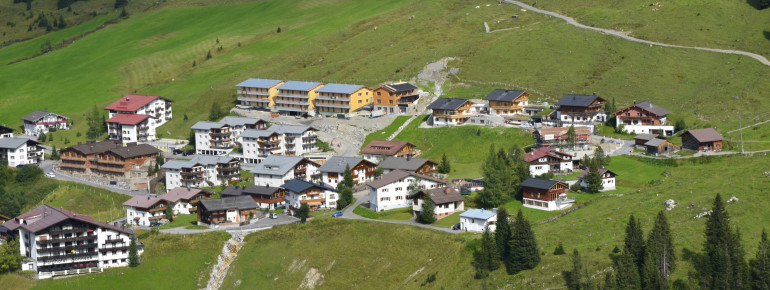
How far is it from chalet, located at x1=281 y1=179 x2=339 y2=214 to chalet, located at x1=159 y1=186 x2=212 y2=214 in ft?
44.3

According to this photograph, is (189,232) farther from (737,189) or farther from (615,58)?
(615,58)

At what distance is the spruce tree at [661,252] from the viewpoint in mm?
79000

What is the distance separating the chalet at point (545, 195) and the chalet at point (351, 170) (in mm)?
28615

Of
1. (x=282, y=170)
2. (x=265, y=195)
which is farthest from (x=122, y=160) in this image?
(x=265, y=195)

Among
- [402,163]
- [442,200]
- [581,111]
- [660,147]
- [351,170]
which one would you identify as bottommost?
[442,200]

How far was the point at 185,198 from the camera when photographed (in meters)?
123

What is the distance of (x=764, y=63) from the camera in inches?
6201

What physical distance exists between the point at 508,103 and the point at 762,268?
73.8m

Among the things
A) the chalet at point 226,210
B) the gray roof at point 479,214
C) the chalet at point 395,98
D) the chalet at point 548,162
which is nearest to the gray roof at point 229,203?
the chalet at point 226,210

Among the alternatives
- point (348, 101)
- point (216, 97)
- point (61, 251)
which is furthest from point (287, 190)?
point (216, 97)

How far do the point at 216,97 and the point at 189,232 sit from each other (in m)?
74.4

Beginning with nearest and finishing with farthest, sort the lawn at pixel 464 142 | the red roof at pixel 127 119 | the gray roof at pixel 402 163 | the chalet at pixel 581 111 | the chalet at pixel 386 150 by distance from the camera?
1. the gray roof at pixel 402 163
2. the lawn at pixel 464 142
3. the chalet at pixel 386 150
4. the chalet at pixel 581 111
5. the red roof at pixel 127 119

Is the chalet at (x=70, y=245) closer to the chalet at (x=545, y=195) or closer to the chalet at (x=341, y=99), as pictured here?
the chalet at (x=545, y=195)

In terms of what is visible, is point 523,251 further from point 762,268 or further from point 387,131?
point 387,131
